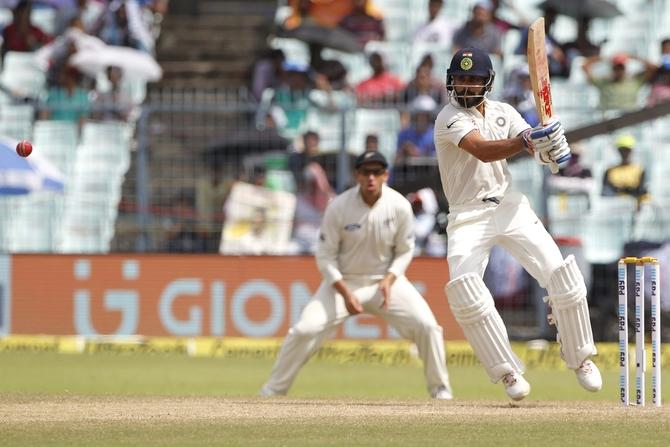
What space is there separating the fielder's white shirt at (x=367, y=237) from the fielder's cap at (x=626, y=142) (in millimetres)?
4583

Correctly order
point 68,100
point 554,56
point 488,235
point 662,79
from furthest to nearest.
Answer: point 554,56 → point 662,79 → point 68,100 → point 488,235

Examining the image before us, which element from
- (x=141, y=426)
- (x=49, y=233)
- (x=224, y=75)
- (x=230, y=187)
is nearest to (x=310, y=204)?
(x=230, y=187)

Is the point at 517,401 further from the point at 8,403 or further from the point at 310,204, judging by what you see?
the point at 310,204

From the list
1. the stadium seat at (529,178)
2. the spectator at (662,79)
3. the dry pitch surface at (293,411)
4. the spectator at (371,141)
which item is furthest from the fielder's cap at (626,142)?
the dry pitch surface at (293,411)

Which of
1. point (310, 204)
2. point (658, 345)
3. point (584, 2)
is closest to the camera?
point (658, 345)

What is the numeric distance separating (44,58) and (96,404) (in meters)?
10.2

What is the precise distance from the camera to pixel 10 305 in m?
15.6

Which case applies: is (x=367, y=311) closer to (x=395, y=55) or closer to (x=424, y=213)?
(x=424, y=213)

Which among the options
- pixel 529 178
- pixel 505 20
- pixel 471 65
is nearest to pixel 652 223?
pixel 529 178

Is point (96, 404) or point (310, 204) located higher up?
point (310, 204)

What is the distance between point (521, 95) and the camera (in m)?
15.8

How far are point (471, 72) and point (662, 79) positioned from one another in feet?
29.6

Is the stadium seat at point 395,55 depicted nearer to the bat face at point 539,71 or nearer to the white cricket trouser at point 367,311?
the white cricket trouser at point 367,311

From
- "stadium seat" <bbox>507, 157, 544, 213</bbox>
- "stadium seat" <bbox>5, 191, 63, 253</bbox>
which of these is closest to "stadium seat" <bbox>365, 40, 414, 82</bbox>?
"stadium seat" <bbox>507, 157, 544, 213</bbox>
